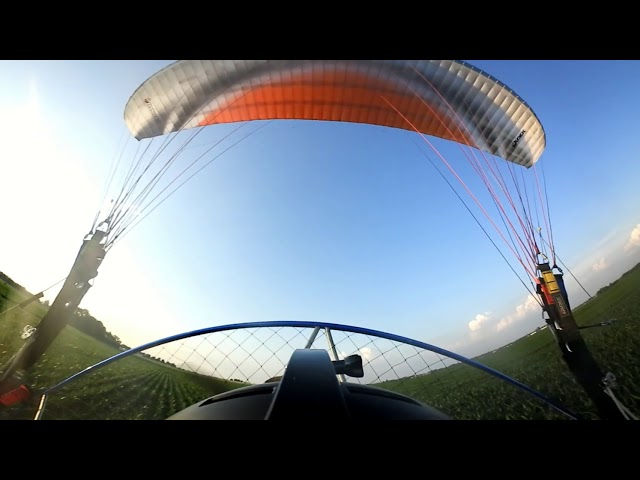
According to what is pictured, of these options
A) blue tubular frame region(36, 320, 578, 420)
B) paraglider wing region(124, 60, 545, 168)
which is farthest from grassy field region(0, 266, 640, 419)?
paraglider wing region(124, 60, 545, 168)

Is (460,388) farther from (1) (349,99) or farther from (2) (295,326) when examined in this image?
(2) (295,326)

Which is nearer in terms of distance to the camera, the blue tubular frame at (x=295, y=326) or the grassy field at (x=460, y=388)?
the blue tubular frame at (x=295, y=326)

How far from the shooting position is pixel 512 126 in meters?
8.60

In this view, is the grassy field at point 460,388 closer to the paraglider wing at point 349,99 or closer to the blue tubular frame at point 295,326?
the blue tubular frame at point 295,326

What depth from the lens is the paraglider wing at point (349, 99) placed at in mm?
7719

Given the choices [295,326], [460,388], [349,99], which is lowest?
[460,388]

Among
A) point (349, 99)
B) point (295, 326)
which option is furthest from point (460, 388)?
point (295, 326)

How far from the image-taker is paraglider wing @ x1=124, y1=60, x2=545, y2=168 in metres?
7.72

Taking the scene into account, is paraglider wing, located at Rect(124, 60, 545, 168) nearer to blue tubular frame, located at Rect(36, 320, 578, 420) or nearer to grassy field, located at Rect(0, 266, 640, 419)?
grassy field, located at Rect(0, 266, 640, 419)

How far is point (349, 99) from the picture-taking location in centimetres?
894

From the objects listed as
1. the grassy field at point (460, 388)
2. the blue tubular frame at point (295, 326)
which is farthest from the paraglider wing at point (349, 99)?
the blue tubular frame at point (295, 326)

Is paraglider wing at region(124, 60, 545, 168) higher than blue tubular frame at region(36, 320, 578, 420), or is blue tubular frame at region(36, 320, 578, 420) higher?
paraglider wing at region(124, 60, 545, 168)
